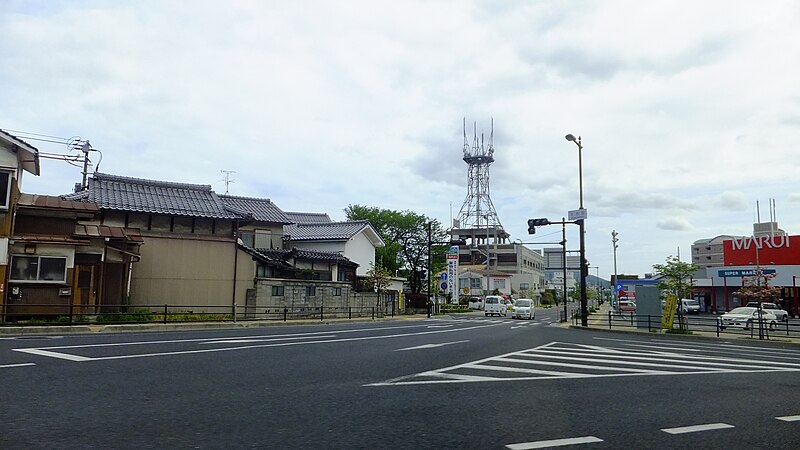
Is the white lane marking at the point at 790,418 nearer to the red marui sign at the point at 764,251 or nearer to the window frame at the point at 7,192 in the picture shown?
the window frame at the point at 7,192

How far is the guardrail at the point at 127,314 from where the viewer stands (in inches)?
739

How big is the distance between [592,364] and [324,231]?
3879 cm

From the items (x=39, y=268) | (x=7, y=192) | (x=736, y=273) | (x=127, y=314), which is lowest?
→ (x=127, y=314)

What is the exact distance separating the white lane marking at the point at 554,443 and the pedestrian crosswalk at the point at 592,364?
382cm

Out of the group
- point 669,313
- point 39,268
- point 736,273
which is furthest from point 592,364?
point 736,273

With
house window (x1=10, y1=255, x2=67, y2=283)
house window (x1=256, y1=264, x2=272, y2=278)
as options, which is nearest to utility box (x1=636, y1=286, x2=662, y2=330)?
house window (x1=256, y1=264, x2=272, y2=278)

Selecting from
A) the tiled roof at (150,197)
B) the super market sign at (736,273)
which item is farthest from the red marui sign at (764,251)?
the tiled roof at (150,197)

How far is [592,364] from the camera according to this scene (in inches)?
499

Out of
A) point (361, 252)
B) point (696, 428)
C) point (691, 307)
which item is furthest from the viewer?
point (691, 307)

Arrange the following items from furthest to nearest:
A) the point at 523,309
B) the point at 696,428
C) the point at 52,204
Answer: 1. the point at 523,309
2. the point at 52,204
3. the point at 696,428

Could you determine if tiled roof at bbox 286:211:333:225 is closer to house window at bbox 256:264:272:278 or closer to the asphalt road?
house window at bbox 256:264:272:278

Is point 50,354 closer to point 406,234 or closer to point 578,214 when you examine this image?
point 578,214

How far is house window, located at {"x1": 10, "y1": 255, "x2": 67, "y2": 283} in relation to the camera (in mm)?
19750

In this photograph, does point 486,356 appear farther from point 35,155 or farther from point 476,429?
point 35,155
